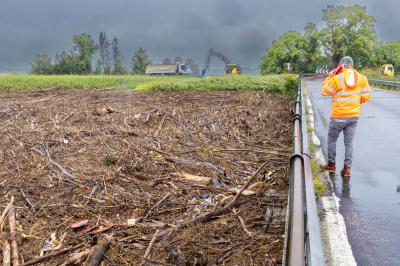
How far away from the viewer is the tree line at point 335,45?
3310 inches

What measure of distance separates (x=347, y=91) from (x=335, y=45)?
281ft

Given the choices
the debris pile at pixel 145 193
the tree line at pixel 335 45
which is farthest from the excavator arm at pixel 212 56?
the debris pile at pixel 145 193

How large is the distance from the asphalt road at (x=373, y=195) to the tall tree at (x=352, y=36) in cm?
7865

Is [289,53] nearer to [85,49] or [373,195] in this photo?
[85,49]

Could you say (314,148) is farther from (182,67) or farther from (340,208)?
(182,67)

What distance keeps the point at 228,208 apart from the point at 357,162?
12.0 feet

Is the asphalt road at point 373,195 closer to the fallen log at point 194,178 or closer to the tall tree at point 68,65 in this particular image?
the fallen log at point 194,178

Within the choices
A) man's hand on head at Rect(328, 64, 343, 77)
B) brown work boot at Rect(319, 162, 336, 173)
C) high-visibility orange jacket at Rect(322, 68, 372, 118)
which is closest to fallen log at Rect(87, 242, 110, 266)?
brown work boot at Rect(319, 162, 336, 173)

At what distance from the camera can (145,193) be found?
241 inches

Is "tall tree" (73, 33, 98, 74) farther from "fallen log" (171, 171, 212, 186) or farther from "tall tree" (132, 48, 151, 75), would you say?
"fallen log" (171, 171, 212, 186)

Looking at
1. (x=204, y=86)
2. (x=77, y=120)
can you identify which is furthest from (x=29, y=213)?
(x=204, y=86)

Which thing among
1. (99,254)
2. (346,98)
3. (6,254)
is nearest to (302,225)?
(99,254)

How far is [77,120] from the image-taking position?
40.6 feet

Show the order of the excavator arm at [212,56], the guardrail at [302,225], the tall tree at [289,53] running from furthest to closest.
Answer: the tall tree at [289,53] → the excavator arm at [212,56] → the guardrail at [302,225]
